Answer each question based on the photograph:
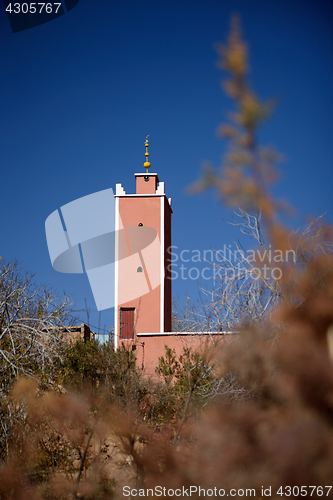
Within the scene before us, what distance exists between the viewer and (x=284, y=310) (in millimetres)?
1037

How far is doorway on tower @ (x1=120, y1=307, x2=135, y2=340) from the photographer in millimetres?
16938

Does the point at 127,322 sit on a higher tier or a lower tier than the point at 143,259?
lower

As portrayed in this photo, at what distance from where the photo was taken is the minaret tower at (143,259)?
56.6 feet

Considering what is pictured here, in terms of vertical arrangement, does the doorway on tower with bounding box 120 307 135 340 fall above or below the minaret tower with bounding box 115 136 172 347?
below

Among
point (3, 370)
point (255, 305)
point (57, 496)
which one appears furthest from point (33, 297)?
point (255, 305)

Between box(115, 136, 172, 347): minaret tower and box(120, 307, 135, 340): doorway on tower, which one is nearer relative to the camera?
box(120, 307, 135, 340): doorway on tower

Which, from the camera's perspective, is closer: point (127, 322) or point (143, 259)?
point (127, 322)

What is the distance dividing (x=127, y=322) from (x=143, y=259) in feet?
9.01

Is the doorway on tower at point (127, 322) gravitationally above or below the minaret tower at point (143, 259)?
below

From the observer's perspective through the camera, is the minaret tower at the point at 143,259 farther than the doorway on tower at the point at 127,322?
Yes

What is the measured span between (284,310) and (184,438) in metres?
0.95

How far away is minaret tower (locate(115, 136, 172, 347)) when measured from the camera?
680 inches

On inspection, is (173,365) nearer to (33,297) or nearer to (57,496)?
(33,297)

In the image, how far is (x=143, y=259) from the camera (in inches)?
711
